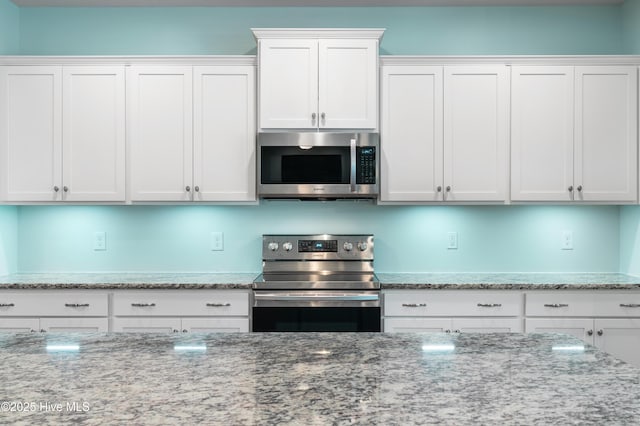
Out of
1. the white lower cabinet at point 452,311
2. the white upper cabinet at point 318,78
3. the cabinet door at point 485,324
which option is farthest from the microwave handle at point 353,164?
the cabinet door at point 485,324

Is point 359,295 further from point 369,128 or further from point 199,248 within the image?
point 199,248

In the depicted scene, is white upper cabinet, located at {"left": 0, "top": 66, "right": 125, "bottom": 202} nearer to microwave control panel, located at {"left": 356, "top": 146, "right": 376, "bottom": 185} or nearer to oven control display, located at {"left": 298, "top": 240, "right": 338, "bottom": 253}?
oven control display, located at {"left": 298, "top": 240, "right": 338, "bottom": 253}

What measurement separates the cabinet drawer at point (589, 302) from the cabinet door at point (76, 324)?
2.51 metres

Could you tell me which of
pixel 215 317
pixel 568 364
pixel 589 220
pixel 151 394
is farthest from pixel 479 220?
pixel 151 394

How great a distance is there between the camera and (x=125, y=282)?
9.61 feet

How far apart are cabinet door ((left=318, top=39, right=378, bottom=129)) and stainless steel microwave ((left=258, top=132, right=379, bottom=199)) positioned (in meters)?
0.13

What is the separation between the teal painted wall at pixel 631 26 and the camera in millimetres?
3266

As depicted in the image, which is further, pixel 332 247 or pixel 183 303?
pixel 332 247

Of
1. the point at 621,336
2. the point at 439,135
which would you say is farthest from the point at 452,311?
the point at 439,135

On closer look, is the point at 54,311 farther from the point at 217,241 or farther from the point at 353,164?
the point at 353,164

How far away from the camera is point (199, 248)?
3498 millimetres

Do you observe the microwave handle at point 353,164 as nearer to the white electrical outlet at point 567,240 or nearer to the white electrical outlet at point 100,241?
the white electrical outlet at point 567,240

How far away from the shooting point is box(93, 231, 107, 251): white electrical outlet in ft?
11.5

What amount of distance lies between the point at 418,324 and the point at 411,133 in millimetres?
1196
